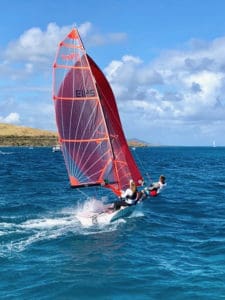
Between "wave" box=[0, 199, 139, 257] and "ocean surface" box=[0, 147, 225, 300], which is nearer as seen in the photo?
"ocean surface" box=[0, 147, 225, 300]

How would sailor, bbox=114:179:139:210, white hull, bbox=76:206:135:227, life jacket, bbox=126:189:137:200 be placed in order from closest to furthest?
Answer: white hull, bbox=76:206:135:227 → sailor, bbox=114:179:139:210 → life jacket, bbox=126:189:137:200

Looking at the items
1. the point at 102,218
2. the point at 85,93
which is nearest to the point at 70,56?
the point at 85,93

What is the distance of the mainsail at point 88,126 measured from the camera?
1197 inches

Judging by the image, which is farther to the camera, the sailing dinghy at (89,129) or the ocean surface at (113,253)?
the sailing dinghy at (89,129)

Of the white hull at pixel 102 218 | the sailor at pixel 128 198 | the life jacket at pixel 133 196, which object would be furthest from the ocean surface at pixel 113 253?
the life jacket at pixel 133 196

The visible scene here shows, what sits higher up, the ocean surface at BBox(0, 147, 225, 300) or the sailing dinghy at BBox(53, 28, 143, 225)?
the sailing dinghy at BBox(53, 28, 143, 225)

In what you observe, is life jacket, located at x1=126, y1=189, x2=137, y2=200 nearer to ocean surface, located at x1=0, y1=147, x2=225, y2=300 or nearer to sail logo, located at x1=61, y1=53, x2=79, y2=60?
ocean surface, located at x1=0, y1=147, x2=225, y2=300

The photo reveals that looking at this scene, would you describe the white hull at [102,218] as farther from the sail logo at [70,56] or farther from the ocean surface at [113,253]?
the sail logo at [70,56]

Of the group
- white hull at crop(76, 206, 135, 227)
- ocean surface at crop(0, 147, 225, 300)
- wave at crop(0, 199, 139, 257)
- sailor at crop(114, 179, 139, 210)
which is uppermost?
sailor at crop(114, 179, 139, 210)

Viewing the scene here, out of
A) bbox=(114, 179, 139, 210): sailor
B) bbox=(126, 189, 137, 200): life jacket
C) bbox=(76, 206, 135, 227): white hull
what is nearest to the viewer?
bbox=(76, 206, 135, 227): white hull

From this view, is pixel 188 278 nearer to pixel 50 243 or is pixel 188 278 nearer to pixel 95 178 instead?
pixel 50 243

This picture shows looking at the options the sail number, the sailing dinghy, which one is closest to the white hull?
the sailing dinghy

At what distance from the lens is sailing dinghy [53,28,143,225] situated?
30297mm

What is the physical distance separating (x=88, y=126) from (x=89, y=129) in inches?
9.0
